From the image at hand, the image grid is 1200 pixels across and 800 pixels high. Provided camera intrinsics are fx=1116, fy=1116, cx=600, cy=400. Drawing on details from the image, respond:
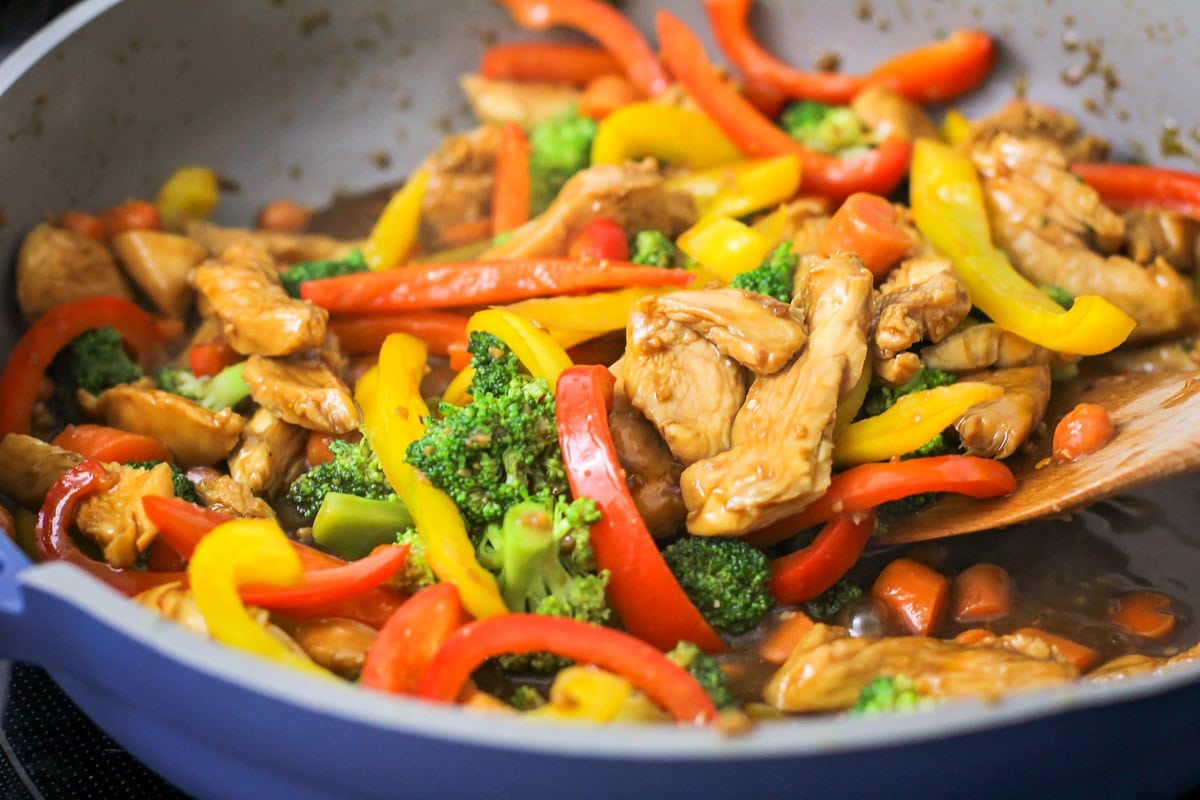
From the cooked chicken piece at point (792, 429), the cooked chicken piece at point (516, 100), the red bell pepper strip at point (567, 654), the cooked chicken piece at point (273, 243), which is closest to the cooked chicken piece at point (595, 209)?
the cooked chicken piece at point (273, 243)

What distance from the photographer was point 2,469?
9.08 feet

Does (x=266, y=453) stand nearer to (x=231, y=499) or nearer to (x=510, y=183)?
(x=231, y=499)

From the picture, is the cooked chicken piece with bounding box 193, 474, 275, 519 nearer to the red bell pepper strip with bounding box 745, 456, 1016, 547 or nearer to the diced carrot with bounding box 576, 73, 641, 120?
the red bell pepper strip with bounding box 745, 456, 1016, 547

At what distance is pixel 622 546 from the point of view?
8.00ft

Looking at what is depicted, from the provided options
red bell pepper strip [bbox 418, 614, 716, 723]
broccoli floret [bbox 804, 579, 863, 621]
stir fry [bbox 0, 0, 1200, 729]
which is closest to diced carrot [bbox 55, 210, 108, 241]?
stir fry [bbox 0, 0, 1200, 729]

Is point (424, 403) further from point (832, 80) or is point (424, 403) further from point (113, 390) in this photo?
point (832, 80)

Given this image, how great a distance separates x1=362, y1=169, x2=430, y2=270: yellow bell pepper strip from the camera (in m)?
3.66

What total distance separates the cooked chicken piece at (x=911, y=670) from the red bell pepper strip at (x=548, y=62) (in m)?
2.79

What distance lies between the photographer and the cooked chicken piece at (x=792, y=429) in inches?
96.0

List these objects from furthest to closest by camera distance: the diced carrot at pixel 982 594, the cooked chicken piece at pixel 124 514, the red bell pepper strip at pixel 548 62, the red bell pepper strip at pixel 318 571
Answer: the red bell pepper strip at pixel 548 62 < the diced carrot at pixel 982 594 < the cooked chicken piece at pixel 124 514 < the red bell pepper strip at pixel 318 571

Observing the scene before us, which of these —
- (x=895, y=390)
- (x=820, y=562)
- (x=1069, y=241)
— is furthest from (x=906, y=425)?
(x=1069, y=241)

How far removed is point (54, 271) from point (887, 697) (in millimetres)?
2606

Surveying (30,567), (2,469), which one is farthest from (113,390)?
(30,567)

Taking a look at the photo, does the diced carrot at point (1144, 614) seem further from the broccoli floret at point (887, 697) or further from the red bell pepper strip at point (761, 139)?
the red bell pepper strip at point (761, 139)
